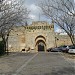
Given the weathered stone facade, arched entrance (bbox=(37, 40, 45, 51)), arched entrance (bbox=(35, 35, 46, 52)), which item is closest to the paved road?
the weathered stone facade

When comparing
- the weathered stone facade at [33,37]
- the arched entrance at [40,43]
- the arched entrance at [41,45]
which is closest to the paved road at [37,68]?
the weathered stone facade at [33,37]

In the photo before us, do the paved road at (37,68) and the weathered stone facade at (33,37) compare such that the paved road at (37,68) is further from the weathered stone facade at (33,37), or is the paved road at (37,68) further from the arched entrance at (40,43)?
the arched entrance at (40,43)

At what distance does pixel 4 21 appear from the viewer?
132ft

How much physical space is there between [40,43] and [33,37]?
4.30m

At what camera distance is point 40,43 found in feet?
291

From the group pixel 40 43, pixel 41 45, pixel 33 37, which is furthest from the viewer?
pixel 40 43

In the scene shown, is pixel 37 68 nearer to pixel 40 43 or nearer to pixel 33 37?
pixel 33 37

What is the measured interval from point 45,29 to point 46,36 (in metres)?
2.45

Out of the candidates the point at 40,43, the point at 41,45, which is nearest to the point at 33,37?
the point at 40,43

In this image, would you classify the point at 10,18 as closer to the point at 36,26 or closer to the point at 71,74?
the point at 71,74

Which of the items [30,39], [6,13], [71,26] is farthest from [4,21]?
[30,39]

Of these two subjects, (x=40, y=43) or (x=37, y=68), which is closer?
(x=37, y=68)

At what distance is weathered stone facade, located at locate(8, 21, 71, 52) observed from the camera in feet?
276

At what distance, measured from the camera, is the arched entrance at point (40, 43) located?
86375mm
